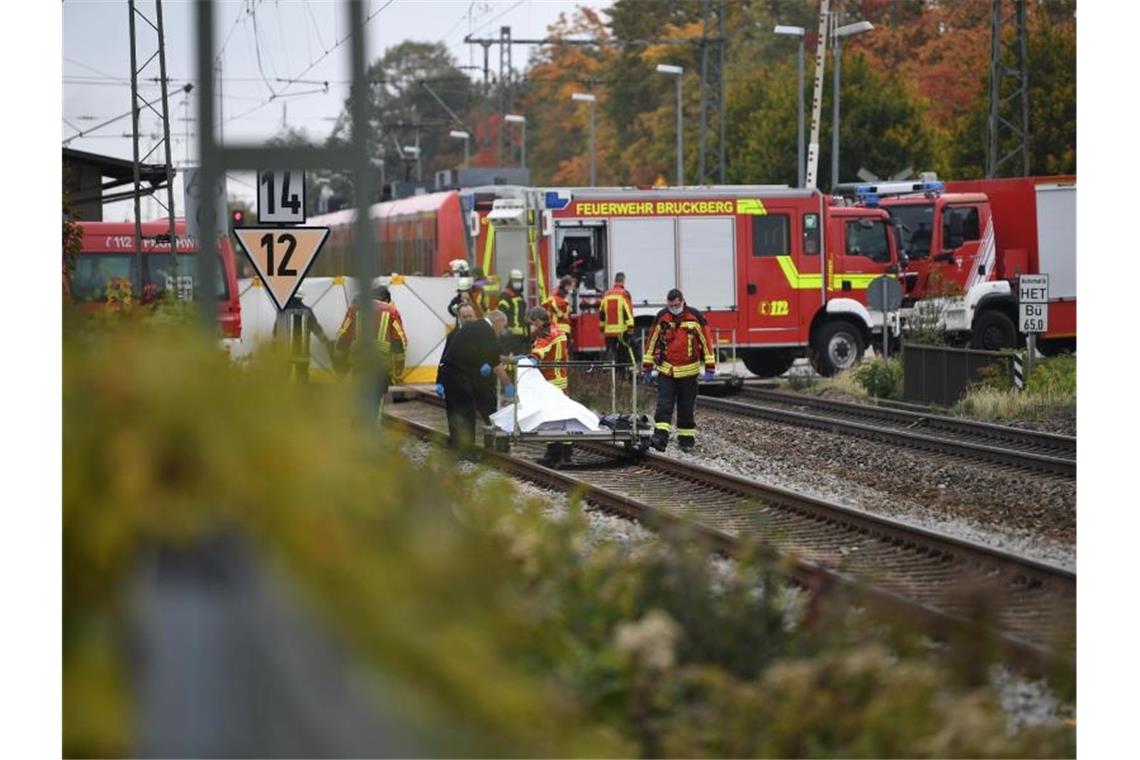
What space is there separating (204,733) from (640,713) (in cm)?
233

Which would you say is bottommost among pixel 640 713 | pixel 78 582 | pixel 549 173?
pixel 640 713

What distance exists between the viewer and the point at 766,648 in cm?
751

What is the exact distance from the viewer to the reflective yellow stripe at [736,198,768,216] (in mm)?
29500

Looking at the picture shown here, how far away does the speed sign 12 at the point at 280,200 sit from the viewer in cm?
1561


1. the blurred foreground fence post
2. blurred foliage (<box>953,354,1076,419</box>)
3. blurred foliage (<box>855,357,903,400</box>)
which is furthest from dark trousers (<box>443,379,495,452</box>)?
the blurred foreground fence post

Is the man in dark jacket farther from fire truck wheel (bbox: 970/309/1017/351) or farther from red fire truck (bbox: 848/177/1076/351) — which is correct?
fire truck wheel (bbox: 970/309/1017/351)

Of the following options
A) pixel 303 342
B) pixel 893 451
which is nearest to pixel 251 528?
pixel 303 342

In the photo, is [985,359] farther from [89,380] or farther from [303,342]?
[89,380]

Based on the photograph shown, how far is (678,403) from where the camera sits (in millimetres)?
18844

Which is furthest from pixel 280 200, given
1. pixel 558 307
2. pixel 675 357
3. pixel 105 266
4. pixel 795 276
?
pixel 795 276

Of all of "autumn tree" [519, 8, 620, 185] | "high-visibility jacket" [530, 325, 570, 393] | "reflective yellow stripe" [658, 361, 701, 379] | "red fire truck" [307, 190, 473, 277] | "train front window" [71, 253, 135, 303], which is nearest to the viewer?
"high-visibility jacket" [530, 325, 570, 393]

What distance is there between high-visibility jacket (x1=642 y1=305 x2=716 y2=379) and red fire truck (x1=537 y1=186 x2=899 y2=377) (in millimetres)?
9828

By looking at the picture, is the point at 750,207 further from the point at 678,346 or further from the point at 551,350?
the point at 551,350

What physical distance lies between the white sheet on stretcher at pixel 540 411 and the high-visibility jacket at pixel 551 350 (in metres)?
0.18
